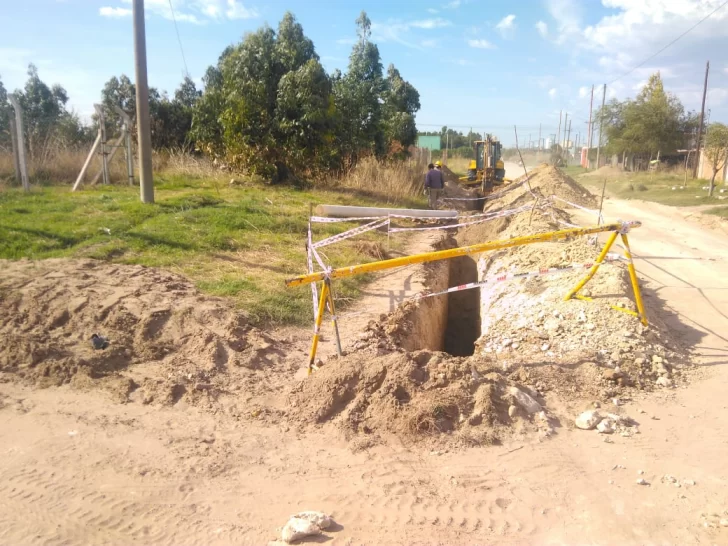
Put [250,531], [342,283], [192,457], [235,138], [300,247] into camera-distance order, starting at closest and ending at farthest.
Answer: [250,531] → [192,457] → [342,283] → [300,247] → [235,138]

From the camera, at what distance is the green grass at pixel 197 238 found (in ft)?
22.6

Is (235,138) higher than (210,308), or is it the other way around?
(235,138)

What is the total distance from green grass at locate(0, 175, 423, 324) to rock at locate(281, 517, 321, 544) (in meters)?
3.27

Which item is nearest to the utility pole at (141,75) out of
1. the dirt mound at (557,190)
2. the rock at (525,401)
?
the rock at (525,401)

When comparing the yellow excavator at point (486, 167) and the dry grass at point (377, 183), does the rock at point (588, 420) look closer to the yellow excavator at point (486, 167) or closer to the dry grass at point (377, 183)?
the dry grass at point (377, 183)

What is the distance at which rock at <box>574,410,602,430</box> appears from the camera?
4.13 meters

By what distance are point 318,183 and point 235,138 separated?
274cm

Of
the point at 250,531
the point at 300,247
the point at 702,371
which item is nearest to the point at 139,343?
the point at 250,531

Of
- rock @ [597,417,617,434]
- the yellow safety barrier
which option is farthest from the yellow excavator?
rock @ [597,417,617,434]

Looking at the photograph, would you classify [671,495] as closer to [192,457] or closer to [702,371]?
[702,371]

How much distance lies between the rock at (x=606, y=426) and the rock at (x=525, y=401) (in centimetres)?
45

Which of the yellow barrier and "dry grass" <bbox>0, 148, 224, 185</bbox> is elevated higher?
"dry grass" <bbox>0, 148, 224, 185</bbox>

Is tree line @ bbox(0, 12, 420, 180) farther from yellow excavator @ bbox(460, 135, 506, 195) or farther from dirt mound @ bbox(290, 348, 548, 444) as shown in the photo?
dirt mound @ bbox(290, 348, 548, 444)

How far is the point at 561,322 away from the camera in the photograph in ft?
19.6
